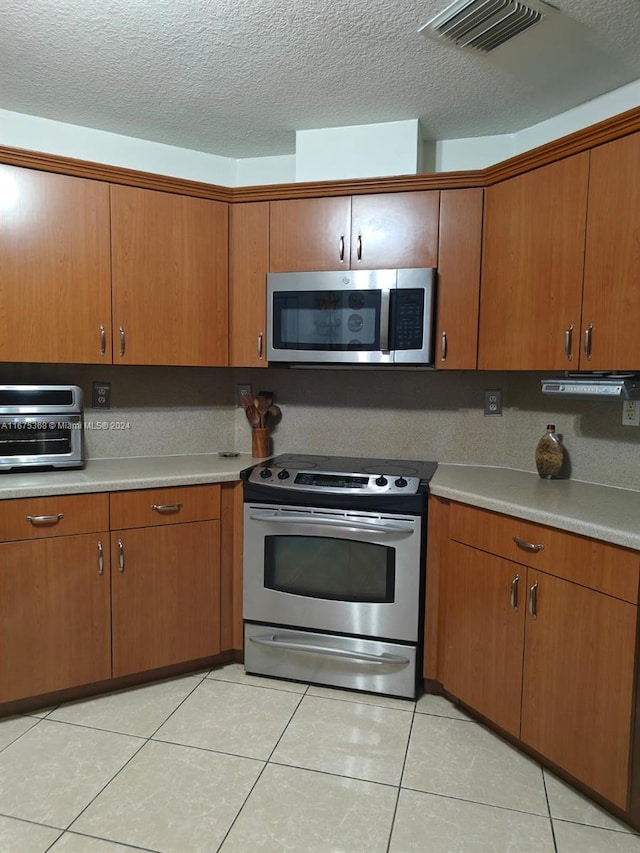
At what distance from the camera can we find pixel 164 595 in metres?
2.42

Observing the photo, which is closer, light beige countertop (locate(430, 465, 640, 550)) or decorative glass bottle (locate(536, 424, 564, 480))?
light beige countertop (locate(430, 465, 640, 550))

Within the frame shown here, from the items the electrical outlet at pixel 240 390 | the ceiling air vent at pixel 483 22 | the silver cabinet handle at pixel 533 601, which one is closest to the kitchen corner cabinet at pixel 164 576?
the electrical outlet at pixel 240 390

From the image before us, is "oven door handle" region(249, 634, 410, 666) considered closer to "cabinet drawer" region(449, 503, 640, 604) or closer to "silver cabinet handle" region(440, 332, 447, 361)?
"cabinet drawer" region(449, 503, 640, 604)

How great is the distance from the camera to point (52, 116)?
8.47 feet

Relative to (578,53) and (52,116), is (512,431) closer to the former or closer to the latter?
(578,53)

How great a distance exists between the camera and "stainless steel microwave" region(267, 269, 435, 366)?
2.46 meters

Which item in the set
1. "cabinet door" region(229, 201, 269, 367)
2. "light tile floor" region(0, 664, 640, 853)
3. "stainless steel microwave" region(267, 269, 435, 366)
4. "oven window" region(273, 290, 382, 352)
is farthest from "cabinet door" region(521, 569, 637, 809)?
"cabinet door" region(229, 201, 269, 367)

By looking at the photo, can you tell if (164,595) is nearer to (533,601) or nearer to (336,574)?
(336,574)

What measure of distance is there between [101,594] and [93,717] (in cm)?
46

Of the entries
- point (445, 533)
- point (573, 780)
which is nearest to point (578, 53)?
point (445, 533)

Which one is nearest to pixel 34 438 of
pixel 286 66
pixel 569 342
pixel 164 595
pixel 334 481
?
pixel 164 595

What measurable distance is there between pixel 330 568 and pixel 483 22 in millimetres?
2064

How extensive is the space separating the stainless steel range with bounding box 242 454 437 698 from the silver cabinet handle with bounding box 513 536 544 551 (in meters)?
0.43

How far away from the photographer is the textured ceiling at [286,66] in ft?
5.95
